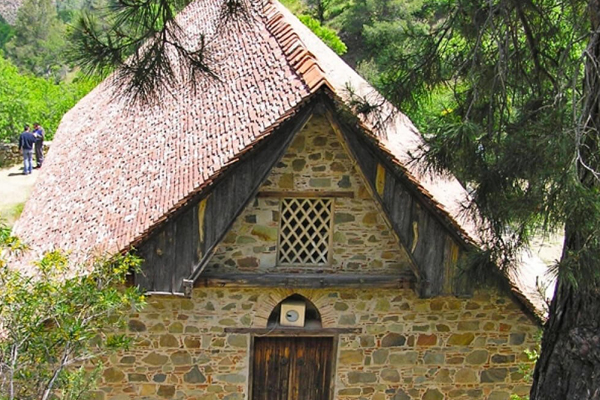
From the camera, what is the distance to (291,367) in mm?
8258

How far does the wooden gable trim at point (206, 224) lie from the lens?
701 cm

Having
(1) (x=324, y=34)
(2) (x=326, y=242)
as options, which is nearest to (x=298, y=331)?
(2) (x=326, y=242)

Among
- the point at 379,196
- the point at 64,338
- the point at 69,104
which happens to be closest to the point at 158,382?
the point at 64,338

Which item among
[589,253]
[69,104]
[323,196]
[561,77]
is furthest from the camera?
[69,104]

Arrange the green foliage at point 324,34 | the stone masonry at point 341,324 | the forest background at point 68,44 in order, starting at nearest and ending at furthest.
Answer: the forest background at point 68,44, the stone masonry at point 341,324, the green foliage at point 324,34

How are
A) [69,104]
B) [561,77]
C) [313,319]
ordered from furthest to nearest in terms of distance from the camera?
[69,104] → [313,319] → [561,77]

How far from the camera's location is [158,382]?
7.84 m

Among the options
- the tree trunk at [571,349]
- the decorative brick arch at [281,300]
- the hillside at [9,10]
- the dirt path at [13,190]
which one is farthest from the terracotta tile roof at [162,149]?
the hillside at [9,10]

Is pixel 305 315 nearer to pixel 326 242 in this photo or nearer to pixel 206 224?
pixel 326 242

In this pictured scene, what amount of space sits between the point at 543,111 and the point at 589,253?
117 cm

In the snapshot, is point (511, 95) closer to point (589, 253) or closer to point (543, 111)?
point (543, 111)

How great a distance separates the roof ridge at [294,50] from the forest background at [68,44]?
558 mm

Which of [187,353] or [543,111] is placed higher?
[543,111]

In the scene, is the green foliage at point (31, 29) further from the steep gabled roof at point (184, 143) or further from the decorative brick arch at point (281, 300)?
the decorative brick arch at point (281, 300)
